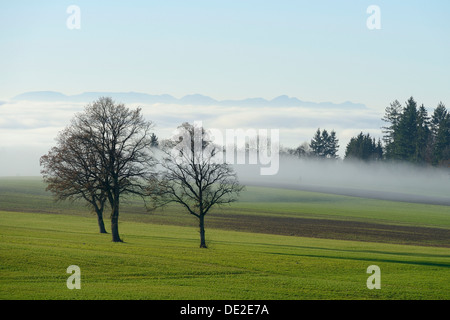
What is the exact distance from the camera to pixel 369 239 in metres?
61.7

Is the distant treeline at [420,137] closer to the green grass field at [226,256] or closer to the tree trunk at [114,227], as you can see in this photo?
the green grass field at [226,256]

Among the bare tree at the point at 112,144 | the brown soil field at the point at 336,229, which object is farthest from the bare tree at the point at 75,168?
the brown soil field at the point at 336,229

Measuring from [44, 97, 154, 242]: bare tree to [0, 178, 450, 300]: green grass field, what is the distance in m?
5.45

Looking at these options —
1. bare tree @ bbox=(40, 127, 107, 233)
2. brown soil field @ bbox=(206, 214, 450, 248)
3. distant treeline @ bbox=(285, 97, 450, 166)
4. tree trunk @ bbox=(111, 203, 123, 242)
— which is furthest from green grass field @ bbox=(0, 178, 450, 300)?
distant treeline @ bbox=(285, 97, 450, 166)

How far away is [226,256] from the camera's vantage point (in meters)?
42.1

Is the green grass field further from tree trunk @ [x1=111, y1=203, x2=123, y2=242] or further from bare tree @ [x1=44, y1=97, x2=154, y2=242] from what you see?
bare tree @ [x1=44, y1=97, x2=154, y2=242]

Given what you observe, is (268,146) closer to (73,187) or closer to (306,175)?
(306,175)

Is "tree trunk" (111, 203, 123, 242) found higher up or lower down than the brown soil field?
higher up

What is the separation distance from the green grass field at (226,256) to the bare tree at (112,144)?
5.45 meters

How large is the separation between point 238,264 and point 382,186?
128801 millimetres

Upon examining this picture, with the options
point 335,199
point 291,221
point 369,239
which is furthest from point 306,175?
point 369,239

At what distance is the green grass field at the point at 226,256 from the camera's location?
29.6 metres

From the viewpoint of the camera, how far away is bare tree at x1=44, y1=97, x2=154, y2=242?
172 feet

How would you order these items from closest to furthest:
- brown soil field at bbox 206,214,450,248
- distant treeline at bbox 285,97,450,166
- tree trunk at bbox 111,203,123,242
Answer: tree trunk at bbox 111,203,123,242 → brown soil field at bbox 206,214,450,248 → distant treeline at bbox 285,97,450,166
